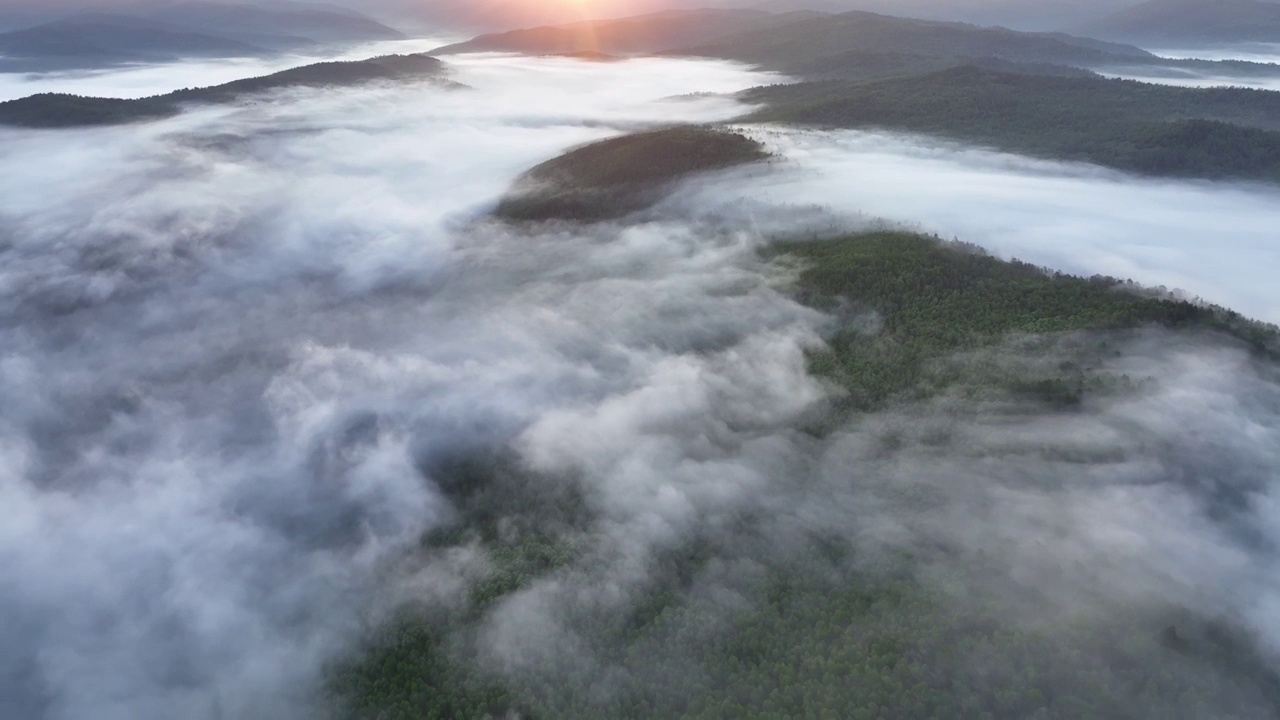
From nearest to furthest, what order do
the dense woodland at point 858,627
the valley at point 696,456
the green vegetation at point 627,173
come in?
the dense woodland at point 858,627
the valley at point 696,456
the green vegetation at point 627,173

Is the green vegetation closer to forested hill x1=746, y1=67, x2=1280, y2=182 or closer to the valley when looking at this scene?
the valley

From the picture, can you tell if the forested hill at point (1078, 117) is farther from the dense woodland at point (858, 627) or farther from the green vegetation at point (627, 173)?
the dense woodland at point (858, 627)

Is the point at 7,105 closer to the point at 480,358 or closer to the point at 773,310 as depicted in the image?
the point at 480,358

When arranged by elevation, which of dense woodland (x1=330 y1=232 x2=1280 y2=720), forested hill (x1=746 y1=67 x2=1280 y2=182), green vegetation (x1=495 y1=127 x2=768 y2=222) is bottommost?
dense woodland (x1=330 y1=232 x2=1280 y2=720)

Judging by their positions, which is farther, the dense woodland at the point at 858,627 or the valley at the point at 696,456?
the valley at the point at 696,456

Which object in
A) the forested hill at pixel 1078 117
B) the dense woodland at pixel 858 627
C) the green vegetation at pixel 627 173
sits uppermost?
the forested hill at pixel 1078 117

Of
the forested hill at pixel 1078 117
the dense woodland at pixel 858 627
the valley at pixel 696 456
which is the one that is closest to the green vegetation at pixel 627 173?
the valley at pixel 696 456

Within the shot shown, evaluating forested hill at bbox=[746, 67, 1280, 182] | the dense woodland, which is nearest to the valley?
the dense woodland

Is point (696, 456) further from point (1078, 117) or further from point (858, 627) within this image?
point (1078, 117)
